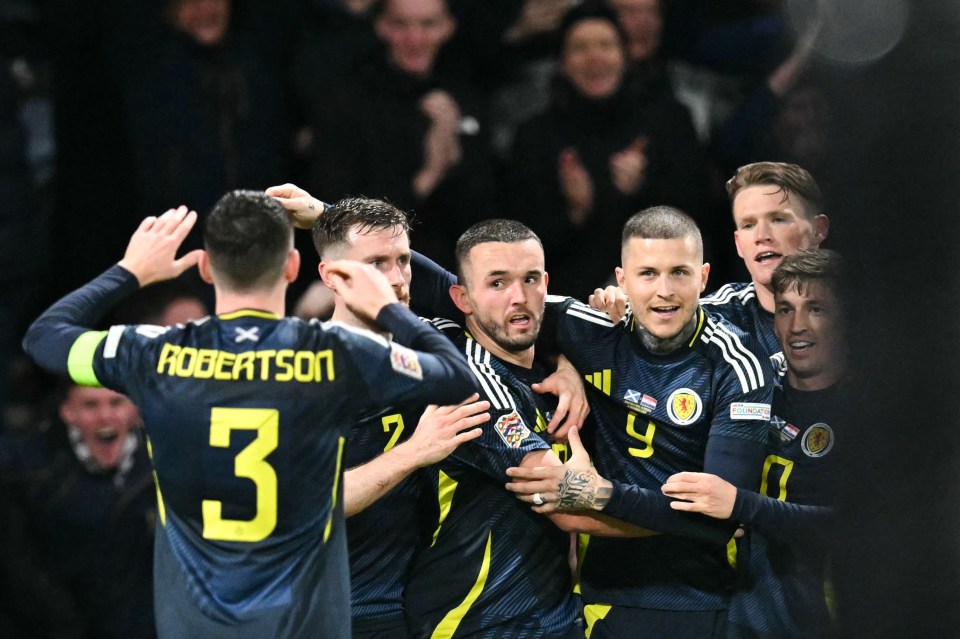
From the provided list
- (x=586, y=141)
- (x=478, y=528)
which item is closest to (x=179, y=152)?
(x=586, y=141)

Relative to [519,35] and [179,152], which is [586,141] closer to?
[519,35]

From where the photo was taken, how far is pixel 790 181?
4.52 meters

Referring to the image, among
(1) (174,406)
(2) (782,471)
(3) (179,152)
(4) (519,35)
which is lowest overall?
(2) (782,471)

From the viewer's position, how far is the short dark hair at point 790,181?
4527 millimetres

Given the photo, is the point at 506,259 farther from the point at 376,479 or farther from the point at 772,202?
the point at 772,202

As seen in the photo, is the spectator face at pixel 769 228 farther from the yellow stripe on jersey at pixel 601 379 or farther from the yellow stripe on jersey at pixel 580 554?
the yellow stripe on jersey at pixel 580 554

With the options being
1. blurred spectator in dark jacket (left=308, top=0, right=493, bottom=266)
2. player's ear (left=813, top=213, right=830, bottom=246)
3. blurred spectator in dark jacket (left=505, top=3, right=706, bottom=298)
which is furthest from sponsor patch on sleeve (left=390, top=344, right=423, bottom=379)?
blurred spectator in dark jacket (left=505, top=3, right=706, bottom=298)

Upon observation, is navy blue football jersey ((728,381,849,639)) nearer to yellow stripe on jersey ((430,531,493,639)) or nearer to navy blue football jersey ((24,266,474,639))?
yellow stripe on jersey ((430,531,493,639))

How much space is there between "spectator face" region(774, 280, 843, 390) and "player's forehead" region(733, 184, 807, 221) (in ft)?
1.36

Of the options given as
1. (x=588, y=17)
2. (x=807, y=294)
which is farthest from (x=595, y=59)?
(x=807, y=294)

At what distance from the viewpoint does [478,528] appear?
399 centimetres

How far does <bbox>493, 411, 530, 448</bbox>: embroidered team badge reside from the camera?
3834 mm

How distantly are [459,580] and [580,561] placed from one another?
47 cm

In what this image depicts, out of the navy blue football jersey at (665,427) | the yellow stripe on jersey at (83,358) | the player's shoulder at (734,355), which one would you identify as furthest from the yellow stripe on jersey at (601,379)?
the yellow stripe on jersey at (83,358)
